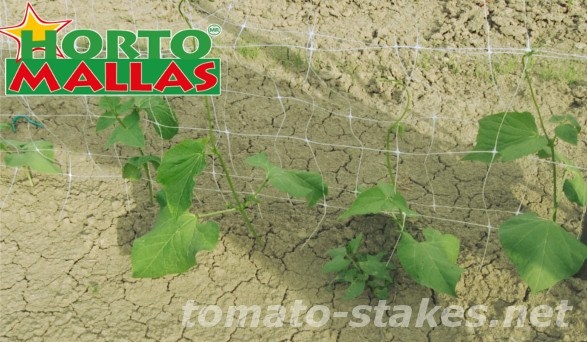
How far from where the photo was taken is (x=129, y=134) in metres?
2.78

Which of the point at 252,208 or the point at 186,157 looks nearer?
the point at 186,157

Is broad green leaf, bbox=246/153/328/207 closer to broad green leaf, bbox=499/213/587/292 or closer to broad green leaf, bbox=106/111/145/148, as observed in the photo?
broad green leaf, bbox=106/111/145/148

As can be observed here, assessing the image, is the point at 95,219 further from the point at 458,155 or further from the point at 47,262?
the point at 458,155

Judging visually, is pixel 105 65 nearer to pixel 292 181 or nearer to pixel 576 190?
pixel 292 181

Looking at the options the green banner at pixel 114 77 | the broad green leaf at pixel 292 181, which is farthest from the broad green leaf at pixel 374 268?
the green banner at pixel 114 77

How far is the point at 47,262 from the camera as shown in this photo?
2.93m

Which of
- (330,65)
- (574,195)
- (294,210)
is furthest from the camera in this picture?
(330,65)

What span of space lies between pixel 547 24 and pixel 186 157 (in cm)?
295

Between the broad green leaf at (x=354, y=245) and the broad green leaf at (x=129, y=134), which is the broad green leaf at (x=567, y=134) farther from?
the broad green leaf at (x=129, y=134)

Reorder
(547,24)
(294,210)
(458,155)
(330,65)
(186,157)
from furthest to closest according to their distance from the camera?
1. (547,24)
2. (330,65)
3. (458,155)
4. (294,210)
5. (186,157)

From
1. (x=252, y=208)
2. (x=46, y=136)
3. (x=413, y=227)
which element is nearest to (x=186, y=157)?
(x=252, y=208)

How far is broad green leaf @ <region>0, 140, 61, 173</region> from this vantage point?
9.79 ft

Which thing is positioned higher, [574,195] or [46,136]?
[574,195]

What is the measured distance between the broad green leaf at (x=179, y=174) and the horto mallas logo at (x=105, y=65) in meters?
1.32
